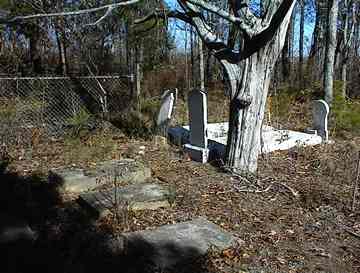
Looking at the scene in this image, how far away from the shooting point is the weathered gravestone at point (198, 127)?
726 cm

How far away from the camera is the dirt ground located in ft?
12.0

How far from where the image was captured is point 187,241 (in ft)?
12.7

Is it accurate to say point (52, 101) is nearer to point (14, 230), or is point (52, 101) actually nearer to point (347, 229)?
point (14, 230)

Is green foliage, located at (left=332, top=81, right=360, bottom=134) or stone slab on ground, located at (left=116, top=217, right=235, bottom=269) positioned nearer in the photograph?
stone slab on ground, located at (left=116, top=217, right=235, bottom=269)

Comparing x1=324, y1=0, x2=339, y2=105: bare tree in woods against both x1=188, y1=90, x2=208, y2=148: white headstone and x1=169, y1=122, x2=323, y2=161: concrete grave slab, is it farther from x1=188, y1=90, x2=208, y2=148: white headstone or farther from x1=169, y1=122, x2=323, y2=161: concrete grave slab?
x1=188, y1=90, x2=208, y2=148: white headstone

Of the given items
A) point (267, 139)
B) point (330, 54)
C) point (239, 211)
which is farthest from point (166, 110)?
point (330, 54)

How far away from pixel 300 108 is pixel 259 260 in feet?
35.6

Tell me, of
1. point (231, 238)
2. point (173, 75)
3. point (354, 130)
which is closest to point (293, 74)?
point (173, 75)

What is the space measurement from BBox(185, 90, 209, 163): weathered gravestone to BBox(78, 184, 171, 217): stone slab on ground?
199 centimetres

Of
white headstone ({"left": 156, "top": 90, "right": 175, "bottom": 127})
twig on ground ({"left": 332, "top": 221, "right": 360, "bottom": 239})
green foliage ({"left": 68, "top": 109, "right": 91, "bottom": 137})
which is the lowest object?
twig on ground ({"left": 332, "top": 221, "right": 360, "bottom": 239})

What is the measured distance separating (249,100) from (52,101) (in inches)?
243

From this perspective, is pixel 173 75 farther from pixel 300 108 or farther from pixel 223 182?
pixel 223 182

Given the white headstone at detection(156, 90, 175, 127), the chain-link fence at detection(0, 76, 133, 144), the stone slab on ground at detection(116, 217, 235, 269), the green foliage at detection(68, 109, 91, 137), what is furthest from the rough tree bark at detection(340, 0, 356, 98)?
the stone slab on ground at detection(116, 217, 235, 269)

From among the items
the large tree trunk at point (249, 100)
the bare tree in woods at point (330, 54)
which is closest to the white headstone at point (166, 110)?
the large tree trunk at point (249, 100)
